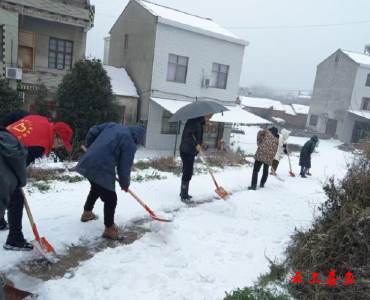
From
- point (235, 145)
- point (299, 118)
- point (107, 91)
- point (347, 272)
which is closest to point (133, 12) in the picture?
point (107, 91)

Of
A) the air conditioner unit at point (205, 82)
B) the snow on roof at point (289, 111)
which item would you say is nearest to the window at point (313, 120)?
the snow on roof at point (289, 111)

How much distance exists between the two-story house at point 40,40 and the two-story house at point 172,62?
323 centimetres

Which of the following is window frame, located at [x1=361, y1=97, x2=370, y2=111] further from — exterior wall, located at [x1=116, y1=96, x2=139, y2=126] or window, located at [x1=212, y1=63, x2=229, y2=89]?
exterior wall, located at [x1=116, y1=96, x2=139, y2=126]

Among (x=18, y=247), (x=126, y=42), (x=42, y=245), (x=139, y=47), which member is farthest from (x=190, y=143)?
(x=126, y=42)

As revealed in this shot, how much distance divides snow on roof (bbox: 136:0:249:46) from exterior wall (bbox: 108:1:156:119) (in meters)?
0.47

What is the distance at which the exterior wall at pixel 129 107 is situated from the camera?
640 inches

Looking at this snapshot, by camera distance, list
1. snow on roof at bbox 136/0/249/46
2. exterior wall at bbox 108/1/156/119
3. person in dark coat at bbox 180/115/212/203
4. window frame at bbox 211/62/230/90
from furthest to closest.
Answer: window frame at bbox 211/62/230/90 < exterior wall at bbox 108/1/156/119 < snow on roof at bbox 136/0/249/46 < person in dark coat at bbox 180/115/212/203

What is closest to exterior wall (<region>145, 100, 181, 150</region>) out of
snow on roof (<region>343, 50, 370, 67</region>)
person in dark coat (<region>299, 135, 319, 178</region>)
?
person in dark coat (<region>299, 135, 319, 178</region>)

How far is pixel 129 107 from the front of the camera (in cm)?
1648

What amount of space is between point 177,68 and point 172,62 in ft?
1.47

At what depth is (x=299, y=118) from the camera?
41.3 meters

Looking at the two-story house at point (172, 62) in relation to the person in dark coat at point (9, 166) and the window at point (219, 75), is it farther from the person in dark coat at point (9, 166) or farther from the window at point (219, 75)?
the person in dark coat at point (9, 166)

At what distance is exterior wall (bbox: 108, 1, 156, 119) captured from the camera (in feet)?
51.9

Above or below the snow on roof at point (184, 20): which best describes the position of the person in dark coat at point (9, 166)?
below
